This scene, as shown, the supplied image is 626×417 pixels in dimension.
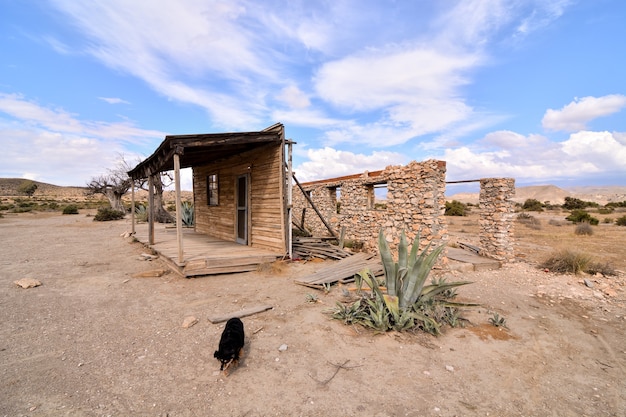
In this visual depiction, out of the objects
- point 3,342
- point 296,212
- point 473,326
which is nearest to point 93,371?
point 3,342

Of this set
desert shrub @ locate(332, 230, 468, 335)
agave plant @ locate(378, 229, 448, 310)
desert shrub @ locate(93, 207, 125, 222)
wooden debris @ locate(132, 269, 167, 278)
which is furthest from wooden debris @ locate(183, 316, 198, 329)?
desert shrub @ locate(93, 207, 125, 222)

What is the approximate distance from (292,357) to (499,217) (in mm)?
7131

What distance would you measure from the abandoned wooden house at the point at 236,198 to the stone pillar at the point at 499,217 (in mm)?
5488

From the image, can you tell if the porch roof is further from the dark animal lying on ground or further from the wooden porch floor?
the dark animal lying on ground

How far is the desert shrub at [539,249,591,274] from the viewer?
6.98m

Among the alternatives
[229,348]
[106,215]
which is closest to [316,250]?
[229,348]

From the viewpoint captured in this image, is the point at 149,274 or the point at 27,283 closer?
the point at 27,283

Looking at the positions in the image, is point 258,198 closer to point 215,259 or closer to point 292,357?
point 215,259

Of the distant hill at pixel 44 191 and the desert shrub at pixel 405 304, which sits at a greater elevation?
the distant hill at pixel 44 191

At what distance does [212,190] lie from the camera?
10906mm

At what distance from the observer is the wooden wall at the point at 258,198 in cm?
Result: 755

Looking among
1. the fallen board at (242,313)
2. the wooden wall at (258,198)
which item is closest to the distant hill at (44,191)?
the wooden wall at (258,198)

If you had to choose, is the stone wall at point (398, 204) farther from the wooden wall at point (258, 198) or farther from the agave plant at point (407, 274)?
the wooden wall at point (258, 198)

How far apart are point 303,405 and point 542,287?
5.97 m
